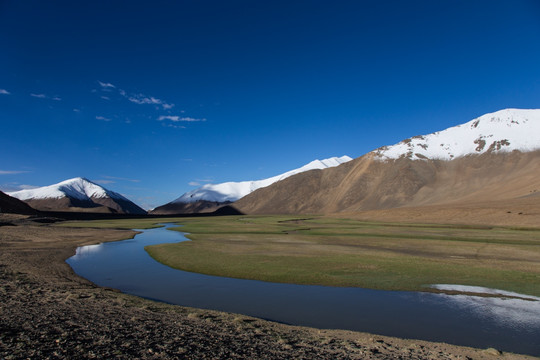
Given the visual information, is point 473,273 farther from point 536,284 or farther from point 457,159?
point 457,159

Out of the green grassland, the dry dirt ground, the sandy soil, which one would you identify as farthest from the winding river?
the sandy soil

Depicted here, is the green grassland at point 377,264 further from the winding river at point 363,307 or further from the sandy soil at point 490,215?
the sandy soil at point 490,215

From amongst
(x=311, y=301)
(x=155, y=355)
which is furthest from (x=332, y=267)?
(x=155, y=355)

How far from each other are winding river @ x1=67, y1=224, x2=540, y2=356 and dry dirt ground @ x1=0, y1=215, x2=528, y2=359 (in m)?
1.59

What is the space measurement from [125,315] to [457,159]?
215840 millimetres

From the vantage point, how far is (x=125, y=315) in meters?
13.6

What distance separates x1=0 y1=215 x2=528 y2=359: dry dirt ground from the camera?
9.57 metres

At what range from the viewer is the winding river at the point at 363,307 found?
13344 mm

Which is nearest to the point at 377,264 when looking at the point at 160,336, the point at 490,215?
the point at 160,336

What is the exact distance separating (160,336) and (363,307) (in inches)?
403

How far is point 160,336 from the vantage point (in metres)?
11.0

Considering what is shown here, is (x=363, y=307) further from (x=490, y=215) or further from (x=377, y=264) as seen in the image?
(x=490, y=215)

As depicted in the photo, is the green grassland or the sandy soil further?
the sandy soil

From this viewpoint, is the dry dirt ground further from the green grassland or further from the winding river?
the green grassland
